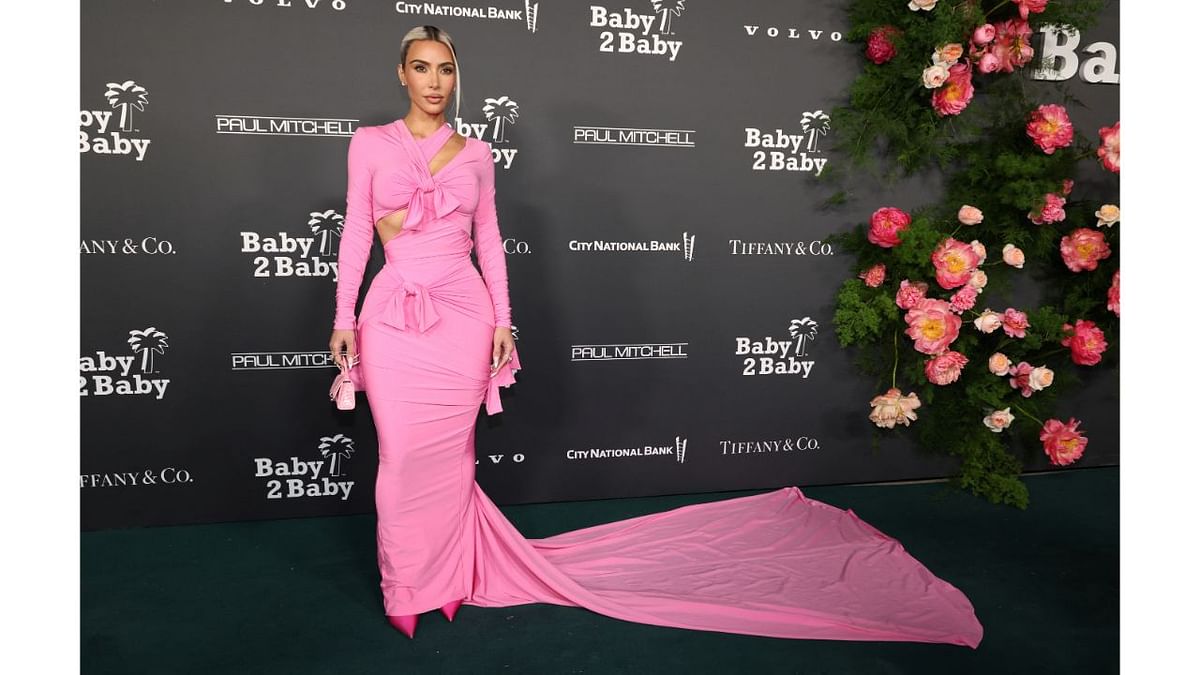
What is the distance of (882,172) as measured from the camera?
411 centimetres

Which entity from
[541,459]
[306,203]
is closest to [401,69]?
[306,203]

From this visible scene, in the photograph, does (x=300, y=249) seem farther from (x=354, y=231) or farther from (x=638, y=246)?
(x=638, y=246)

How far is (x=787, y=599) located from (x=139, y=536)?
8.77ft

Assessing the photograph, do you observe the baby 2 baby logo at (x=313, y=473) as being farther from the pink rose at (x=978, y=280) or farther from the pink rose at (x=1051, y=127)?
the pink rose at (x=1051, y=127)

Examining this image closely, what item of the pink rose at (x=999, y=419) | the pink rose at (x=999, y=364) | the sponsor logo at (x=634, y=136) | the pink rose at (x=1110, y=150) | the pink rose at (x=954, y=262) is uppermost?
the sponsor logo at (x=634, y=136)

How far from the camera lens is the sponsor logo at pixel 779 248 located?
159 inches

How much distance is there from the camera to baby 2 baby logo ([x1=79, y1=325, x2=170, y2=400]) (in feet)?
11.6

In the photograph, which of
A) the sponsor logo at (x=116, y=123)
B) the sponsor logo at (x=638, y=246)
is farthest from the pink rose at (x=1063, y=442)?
the sponsor logo at (x=116, y=123)

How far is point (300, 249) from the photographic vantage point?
142 inches

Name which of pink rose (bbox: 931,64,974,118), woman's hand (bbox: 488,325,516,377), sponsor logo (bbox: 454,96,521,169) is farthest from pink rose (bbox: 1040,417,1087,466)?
sponsor logo (bbox: 454,96,521,169)

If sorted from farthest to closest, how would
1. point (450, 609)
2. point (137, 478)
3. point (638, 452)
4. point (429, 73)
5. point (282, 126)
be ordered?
point (638, 452)
point (137, 478)
point (282, 126)
point (450, 609)
point (429, 73)

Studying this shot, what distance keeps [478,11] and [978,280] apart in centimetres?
252

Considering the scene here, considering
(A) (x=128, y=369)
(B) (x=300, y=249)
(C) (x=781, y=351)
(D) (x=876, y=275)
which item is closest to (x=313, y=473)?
(A) (x=128, y=369)

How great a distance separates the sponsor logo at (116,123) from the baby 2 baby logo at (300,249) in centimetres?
56
